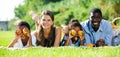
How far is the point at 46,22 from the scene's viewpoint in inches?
297

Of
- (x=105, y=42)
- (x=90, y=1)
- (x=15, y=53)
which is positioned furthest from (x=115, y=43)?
(x=90, y=1)

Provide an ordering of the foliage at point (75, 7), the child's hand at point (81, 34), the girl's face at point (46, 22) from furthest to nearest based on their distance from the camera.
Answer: the foliage at point (75, 7) → the child's hand at point (81, 34) → the girl's face at point (46, 22)

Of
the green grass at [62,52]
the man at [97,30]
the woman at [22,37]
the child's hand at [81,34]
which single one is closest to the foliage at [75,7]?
the man at [97,30]

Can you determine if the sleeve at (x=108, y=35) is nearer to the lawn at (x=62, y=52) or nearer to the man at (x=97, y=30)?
the man at (x=97, y=30)

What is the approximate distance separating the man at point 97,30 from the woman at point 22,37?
41.0 inches

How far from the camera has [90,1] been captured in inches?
1169

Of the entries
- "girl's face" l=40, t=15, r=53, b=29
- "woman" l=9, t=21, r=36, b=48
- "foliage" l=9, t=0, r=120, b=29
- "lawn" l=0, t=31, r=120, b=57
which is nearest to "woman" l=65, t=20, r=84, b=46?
"girl's face" l=40, t=15, r=53, b=29

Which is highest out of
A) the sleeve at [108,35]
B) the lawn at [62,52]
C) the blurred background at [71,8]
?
the lawn at [62,52]

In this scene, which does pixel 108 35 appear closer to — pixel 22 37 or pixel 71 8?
pixel 22 37

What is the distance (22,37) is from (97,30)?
4.69ft

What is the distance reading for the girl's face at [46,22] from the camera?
24.8 feet

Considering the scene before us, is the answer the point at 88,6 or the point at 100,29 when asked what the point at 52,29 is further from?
the point at 88,6

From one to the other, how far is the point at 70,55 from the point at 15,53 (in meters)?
0.91

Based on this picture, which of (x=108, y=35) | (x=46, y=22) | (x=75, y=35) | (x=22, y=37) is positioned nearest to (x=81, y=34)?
(x=75, y=35)
